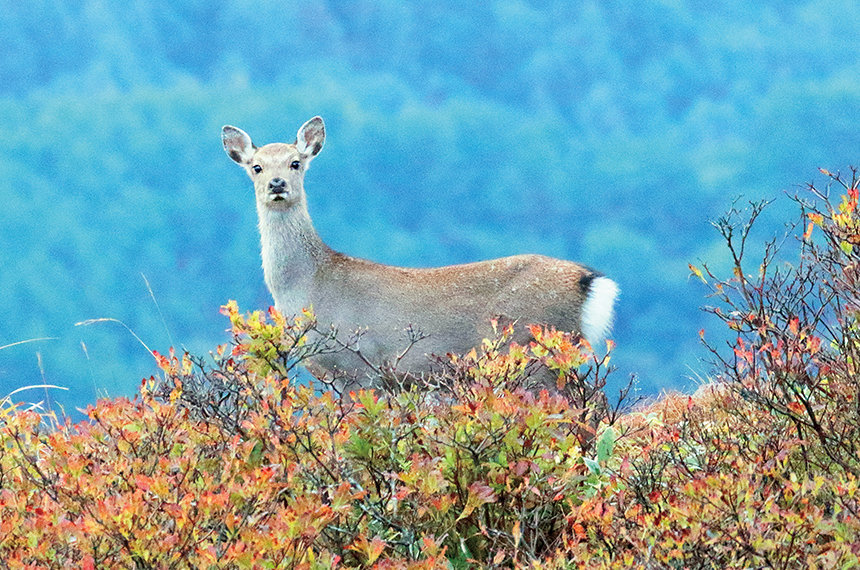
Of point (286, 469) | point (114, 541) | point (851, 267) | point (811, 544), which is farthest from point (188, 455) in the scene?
point (851, 267)

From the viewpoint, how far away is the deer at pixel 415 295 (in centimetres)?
709

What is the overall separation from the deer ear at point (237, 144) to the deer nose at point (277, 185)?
1.89ft

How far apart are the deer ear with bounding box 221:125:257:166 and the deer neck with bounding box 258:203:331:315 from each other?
534 millimetres

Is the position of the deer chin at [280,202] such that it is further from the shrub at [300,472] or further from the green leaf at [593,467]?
the green leaf at [593,467]

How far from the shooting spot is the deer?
7.09 meters

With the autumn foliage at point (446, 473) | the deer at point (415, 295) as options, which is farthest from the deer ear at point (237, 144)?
the autumn foliage at point (446, 473)

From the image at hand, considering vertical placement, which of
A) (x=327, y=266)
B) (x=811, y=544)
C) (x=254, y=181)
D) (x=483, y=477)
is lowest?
(x=811, y=544)

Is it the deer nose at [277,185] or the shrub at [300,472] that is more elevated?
the deer nose at [277,185]

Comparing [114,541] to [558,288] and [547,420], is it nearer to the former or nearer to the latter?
[547,420]

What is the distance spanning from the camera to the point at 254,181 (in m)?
8.21

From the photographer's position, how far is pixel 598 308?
23.6 feet

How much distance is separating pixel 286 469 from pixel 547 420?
0.80 m

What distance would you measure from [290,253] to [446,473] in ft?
16.7

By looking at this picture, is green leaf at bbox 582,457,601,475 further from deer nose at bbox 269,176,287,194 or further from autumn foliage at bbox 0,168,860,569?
deer nose at bbox 269,176,287,194
